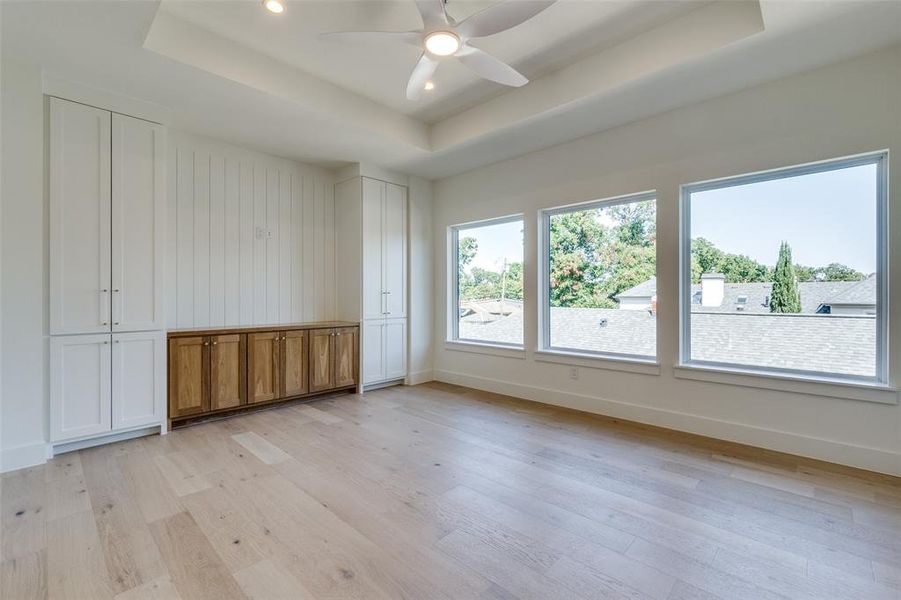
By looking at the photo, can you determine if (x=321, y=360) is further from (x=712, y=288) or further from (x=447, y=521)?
(x=712, y=288)

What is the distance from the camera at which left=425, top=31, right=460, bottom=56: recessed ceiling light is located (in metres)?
2.35

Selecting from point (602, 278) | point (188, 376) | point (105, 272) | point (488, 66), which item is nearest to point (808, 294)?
point (602, 278)

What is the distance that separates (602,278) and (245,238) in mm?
3932

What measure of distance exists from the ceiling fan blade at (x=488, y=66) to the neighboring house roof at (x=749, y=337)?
7.94 ft

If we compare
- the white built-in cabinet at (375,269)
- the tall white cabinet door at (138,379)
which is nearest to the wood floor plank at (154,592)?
the tall white cabinet door at (138,379)

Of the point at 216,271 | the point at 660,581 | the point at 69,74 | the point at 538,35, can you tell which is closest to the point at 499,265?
the point at 538,35

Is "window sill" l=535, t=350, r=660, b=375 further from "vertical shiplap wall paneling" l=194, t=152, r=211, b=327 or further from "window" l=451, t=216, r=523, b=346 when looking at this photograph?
"vertical shiplap wall paneling" l=194, t=152, r=211, b=327

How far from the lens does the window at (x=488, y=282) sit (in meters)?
4.93

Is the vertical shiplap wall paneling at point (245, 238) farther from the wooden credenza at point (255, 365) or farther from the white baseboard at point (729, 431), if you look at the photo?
the white baseboard at point (729, 431)

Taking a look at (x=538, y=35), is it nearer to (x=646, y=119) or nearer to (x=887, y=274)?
(x=646, y=119)

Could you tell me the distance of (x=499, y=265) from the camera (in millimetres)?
5125

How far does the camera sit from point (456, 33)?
233 cm

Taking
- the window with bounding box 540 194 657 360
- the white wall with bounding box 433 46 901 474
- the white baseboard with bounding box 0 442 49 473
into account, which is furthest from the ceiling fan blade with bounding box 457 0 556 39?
the white baseboard with bounding box 0 442 49 473

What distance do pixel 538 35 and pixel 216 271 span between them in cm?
380
